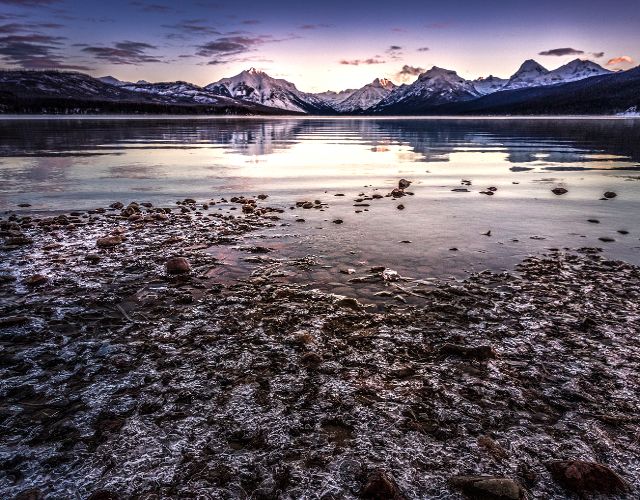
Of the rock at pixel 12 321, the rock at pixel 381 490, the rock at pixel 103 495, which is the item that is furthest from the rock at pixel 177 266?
the rock at pixel 381 490

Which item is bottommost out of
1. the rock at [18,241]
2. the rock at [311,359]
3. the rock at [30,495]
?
the rock at [30,495]

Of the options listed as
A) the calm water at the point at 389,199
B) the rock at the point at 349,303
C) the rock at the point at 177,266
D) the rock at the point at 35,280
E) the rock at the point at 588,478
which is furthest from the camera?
the calm water at the point at 389,199

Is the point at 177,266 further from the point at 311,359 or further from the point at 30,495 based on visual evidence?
the point at 30,495

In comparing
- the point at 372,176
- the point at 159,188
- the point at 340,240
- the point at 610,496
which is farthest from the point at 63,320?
the point at 372,176

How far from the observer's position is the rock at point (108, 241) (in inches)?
424

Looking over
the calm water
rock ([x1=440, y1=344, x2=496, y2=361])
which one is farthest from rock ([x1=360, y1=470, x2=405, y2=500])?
the calm water

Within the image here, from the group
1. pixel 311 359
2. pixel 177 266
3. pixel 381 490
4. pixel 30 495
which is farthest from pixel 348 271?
pixel 30 495

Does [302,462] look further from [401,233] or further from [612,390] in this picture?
[401,233]

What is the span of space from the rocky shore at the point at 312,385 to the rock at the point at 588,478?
2 cm

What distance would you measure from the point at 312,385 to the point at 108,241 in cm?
780

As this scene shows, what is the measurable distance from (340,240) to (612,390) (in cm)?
717

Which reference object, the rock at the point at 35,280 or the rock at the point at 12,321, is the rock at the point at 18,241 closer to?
the rock at the point at 35,280

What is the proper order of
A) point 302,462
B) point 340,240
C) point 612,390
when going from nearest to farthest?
point 302,462 < point 612,390 < point 340,240

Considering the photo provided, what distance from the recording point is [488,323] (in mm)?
7039
